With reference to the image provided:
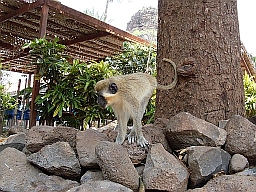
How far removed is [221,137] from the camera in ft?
6.97

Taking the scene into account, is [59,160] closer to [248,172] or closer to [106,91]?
[106,91]

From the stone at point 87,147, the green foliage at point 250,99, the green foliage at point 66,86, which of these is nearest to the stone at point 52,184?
the stone at point 87,147

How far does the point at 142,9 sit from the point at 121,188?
25.3 metres

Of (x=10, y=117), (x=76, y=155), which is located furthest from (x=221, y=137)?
(x=10, y=117)

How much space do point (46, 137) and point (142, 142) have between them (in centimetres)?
69

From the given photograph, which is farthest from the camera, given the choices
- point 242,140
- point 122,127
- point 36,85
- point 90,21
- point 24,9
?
point 90,21

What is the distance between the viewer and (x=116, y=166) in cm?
174

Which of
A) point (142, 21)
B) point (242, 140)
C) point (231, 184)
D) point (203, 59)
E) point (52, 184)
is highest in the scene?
point (142, 21)

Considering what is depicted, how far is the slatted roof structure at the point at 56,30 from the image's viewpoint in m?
7.16

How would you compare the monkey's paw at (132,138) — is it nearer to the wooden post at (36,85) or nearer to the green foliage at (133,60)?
the wooden post at (36,85)

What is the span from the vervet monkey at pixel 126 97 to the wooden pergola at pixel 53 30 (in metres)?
4.28

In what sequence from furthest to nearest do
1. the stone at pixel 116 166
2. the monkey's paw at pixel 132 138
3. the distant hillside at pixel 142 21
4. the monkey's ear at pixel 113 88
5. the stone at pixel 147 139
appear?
the distant hillside at pixel 142 21 → the monkey's ear at pixel 113 88 → the monkey's paw at pixel 132 138 → the stone at pixel 147 139 → the stone at pixel 116 166

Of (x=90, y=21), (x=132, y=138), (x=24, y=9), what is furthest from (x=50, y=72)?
(x=132, y=138)

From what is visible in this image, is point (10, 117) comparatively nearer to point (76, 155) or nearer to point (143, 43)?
point (143, 43)
